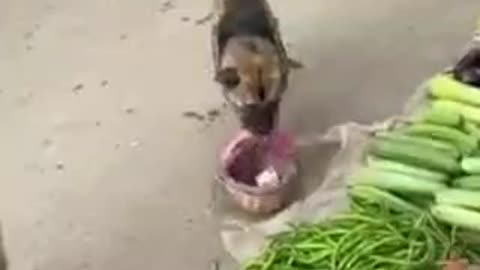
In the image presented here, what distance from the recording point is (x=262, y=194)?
222cm

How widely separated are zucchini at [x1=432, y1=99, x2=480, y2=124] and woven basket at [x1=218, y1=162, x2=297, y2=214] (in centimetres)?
Result: 26

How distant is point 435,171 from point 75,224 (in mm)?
598

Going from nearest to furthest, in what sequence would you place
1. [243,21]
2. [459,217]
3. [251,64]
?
1. [459,217]
2. [251,64]
3. [243,21]

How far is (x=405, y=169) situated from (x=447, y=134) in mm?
95

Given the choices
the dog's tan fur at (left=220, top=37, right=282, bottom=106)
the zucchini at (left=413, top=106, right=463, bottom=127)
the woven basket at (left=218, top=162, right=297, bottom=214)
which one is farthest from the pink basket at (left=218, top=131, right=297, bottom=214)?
the zucchini at (left=413, top=106, right=463, bottom=127)

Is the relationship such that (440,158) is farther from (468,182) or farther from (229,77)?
(229,77)

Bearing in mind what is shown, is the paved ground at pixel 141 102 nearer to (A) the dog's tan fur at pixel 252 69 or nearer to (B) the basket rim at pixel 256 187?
(B) the basket rim at pixel 256 187

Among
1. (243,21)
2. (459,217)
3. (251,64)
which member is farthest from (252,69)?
(459,217)

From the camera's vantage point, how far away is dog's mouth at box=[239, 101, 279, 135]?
220 centimetres

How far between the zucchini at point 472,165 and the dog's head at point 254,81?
310 millimetres

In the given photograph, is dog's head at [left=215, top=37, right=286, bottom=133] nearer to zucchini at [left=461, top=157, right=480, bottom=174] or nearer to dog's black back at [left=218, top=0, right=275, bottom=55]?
dog's black back at [left=218, top=0, right=275, bottom=55]

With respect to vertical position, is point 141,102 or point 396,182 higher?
point 396,182

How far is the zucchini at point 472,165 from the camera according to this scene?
2.13 m

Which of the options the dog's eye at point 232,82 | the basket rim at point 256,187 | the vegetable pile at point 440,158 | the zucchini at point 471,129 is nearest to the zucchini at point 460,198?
the vegetable pile at point 440,158
